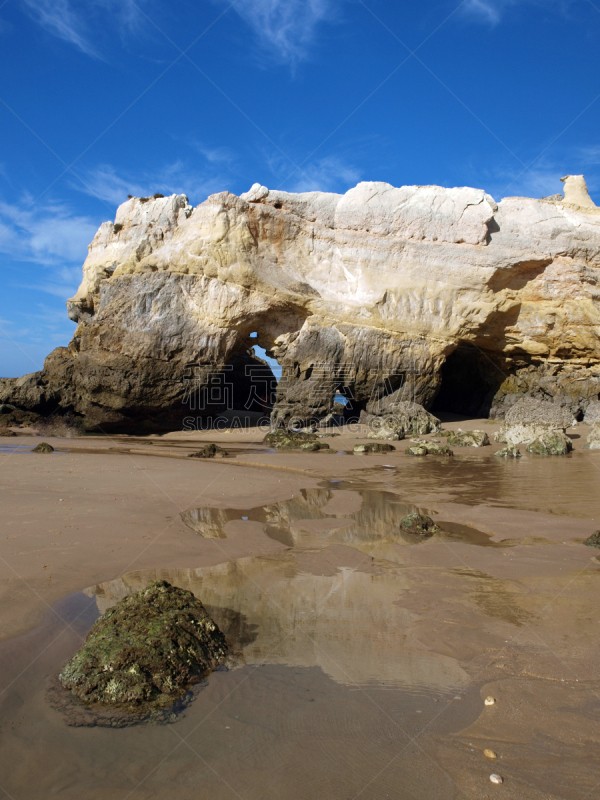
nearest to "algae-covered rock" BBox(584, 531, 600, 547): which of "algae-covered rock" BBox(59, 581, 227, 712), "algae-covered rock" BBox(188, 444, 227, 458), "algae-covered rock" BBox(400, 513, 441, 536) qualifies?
"algae-covered rock" BBox(400, 513, 441, 536)

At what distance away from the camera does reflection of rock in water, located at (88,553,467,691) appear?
2557 mm

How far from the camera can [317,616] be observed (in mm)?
3111

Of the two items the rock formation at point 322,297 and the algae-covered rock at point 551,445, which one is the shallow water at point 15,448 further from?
the algae-covered rock at point 551,445

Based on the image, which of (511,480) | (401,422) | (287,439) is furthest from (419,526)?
(401,422)

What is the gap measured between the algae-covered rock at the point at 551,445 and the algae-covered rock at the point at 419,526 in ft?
23.0

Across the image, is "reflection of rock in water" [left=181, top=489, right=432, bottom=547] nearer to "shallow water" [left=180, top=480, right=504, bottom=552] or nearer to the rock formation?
"shallow water" [left=180, top=480, right=504, bottom=552]

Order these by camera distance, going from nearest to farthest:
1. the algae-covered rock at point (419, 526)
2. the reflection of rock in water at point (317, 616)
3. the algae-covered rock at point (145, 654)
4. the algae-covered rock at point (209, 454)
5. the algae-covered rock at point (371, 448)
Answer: the algae-covered rock at point (145, 654) → the reflection of rock in water at point (317, 616) → the algae-covered rock at point (419, 526) → the algae-covered rock at point (209, 454) → the algae-covered rock at point (371, 448)

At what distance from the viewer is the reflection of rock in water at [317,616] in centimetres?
256

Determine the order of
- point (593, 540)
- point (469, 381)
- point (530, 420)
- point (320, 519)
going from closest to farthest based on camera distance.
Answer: point (593, 540) → point (320, 519) → point (530, 420) → point (469, 381)

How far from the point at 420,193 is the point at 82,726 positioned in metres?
16.5

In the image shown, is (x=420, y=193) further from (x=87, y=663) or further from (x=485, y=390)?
(x=87, y=663)

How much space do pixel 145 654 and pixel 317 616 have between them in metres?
1.09

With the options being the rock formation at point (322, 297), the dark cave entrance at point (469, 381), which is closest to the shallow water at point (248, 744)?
the rock formation at point (322, 297)

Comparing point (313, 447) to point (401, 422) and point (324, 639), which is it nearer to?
point (401, 422)
